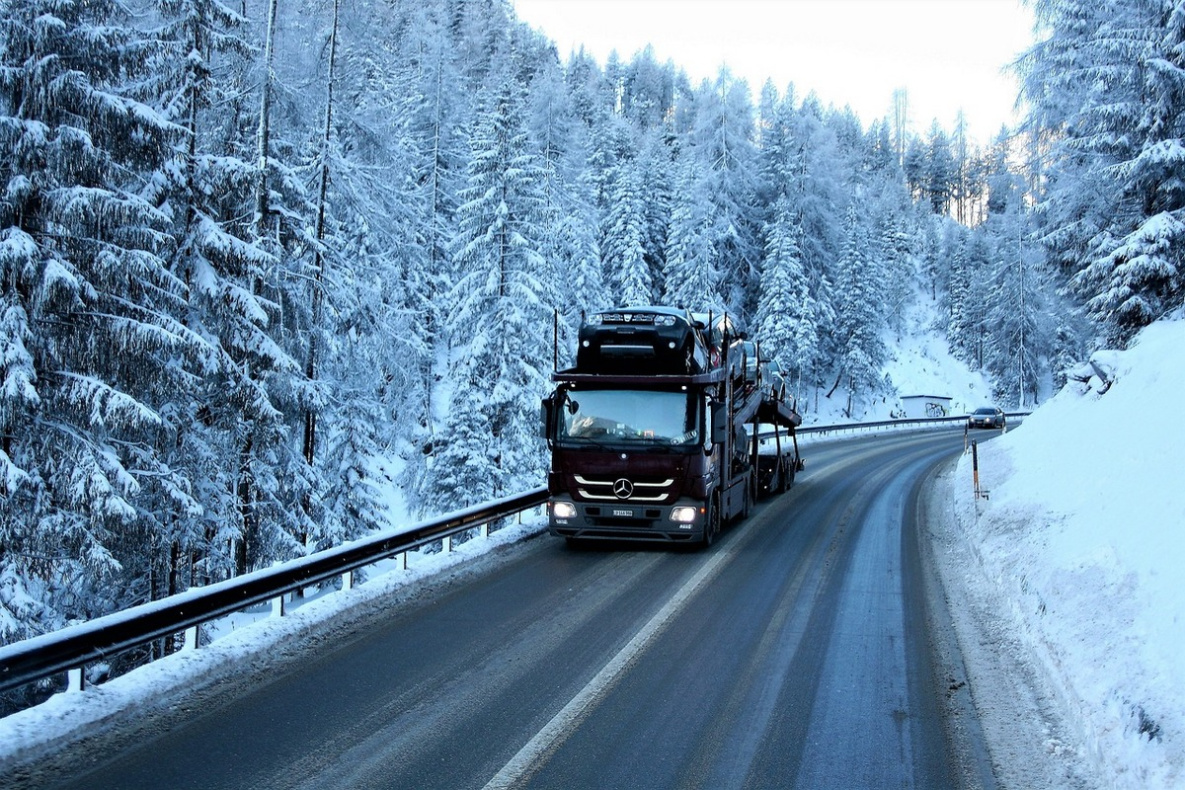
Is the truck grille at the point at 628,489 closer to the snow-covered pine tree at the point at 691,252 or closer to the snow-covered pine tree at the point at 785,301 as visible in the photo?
the snow-covered pine tree at the point at 691,252

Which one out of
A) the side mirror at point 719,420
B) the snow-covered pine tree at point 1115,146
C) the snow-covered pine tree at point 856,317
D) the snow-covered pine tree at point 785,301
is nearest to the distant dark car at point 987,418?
the snow-covered pine tree at point 856,317

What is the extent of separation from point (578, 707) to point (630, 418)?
6972mm

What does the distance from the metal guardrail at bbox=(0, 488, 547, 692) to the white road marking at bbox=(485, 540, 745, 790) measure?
10.8 feet

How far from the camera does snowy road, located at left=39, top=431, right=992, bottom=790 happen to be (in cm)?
536

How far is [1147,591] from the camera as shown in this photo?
23.9ft

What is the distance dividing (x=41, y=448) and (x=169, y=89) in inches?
246

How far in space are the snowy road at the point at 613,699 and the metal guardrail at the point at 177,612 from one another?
0.85 meters

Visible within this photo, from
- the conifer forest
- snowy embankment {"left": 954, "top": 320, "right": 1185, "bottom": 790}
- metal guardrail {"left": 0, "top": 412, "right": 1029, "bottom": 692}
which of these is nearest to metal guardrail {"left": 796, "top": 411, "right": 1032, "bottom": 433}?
the conifer forest

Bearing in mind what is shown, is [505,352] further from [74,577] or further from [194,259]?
[74,577]

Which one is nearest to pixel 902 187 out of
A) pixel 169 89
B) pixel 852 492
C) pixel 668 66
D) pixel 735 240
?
pixel 668 66

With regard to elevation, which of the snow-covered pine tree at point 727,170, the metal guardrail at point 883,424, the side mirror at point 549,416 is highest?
the snow-covered pine tree at point 727,170

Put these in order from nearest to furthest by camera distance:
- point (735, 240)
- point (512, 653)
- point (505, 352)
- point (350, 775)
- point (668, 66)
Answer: point (350, 775), point (512, 653), point (505, 352), point (735, 240), point (668, 66)

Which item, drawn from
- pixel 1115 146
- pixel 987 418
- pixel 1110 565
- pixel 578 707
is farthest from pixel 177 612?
pixel 987 418

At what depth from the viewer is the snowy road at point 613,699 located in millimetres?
5359
